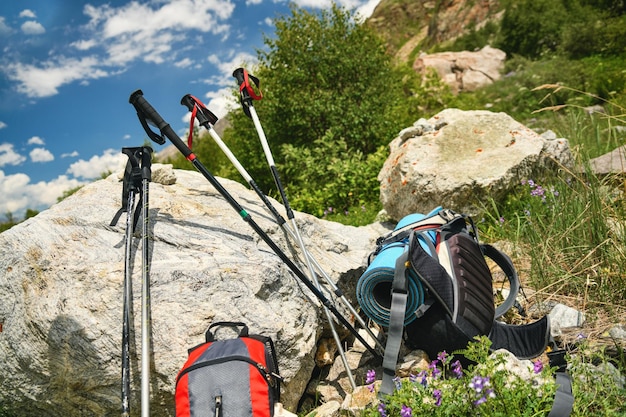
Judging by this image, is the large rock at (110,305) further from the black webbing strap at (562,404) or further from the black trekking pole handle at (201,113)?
the black webbing strap at (562,404)

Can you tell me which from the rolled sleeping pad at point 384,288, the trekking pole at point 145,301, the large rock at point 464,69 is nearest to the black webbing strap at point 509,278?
the rolled sleeping pad at point 384,288

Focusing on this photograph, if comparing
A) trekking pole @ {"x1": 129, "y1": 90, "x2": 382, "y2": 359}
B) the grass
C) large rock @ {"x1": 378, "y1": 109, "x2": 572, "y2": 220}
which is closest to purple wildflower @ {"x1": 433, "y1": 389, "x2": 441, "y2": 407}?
the grass

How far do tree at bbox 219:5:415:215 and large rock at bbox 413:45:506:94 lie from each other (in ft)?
40.1

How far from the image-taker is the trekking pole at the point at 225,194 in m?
3.42

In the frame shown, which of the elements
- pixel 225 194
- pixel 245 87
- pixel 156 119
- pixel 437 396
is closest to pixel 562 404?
pixel 437 396

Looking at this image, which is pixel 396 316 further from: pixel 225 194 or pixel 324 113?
pixel 324 113

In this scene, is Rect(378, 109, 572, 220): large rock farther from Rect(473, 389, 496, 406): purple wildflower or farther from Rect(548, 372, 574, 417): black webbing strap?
Rect(473, 389, 496, 406): purple wildflower

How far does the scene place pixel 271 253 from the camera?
152 inches

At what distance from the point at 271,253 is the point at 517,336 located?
6.46 ft

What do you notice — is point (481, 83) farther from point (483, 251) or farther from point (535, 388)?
point (535, 388)

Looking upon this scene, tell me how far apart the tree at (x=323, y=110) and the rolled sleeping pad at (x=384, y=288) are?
212 inches

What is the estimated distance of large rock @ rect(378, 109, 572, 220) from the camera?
17.9 ft

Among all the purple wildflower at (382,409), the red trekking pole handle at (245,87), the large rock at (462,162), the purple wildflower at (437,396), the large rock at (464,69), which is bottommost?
the purple wildflower at (382,409)

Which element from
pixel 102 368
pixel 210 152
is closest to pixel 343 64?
pixel 210 152
